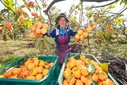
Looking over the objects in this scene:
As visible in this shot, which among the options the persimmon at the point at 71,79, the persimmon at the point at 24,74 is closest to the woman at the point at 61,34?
the persimmon at the point at 24,74

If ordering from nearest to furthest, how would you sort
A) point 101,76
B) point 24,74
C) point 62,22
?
1. point 101,76
2. point 24,74
3. point 62,22

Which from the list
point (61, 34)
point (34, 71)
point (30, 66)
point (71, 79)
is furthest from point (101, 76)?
point (61, 34)

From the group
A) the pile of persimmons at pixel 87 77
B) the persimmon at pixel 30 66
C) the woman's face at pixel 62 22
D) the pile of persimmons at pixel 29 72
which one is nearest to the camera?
the pile of persimmons at pixel 87 77

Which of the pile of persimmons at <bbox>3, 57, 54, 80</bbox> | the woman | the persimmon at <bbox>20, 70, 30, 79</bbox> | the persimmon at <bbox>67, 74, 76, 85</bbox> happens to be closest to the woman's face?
the woman

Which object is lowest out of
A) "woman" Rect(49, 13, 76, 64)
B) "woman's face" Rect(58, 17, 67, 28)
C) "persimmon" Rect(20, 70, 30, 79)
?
"persimmon" Rect(20, 70, 30, 79)

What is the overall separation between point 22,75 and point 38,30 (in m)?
0.57

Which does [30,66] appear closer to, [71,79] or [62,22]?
[71,79]

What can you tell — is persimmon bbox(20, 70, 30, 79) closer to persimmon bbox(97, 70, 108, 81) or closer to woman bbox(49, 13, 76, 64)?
persimmon bbox(97, 70, 108, 81)

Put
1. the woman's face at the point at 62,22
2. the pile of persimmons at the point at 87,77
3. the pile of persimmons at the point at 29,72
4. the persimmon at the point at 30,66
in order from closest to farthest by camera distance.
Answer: the pile of persimmons at the point at 87,77 < the pile of persimmons at the point at 29,72 < the persimmon at the point at 30,66 < the woman's face at the point at 62,22

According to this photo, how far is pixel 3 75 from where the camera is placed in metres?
2.33

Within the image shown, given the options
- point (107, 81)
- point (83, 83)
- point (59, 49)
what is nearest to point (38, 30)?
point (83, 83)

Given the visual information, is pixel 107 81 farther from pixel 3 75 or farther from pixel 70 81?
pixel 3 75

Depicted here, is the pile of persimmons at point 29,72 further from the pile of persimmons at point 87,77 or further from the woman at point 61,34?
the woman at point 61,34

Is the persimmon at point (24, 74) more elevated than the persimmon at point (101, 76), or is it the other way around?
the persimmon at point (24, 74)
